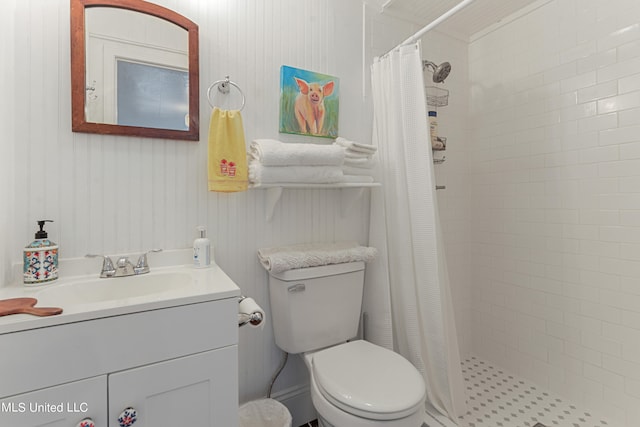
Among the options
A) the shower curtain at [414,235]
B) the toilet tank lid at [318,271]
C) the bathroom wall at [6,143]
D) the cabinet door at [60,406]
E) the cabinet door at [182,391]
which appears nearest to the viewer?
the cabinet door at [60,406]

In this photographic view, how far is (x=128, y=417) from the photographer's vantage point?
2.50 feet

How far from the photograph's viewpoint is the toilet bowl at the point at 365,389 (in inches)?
36.9

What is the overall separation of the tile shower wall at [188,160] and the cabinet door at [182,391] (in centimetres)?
49

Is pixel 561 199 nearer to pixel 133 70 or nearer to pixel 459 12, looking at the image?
pixel 459 12

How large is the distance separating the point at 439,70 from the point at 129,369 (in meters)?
1.98

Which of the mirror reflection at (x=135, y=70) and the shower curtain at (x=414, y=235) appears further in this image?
the shower curtain at (x=414, y=235)

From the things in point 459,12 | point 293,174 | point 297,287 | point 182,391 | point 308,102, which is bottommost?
point 182,391

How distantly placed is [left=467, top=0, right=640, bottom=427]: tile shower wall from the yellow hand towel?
5.37ft

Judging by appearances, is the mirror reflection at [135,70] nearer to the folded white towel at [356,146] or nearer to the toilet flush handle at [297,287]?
the folded white towel at [356,146]

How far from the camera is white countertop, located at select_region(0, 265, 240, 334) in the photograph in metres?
0.68

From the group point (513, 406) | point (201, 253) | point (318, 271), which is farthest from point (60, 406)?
point (513, 406)

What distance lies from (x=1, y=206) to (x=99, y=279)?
338mm

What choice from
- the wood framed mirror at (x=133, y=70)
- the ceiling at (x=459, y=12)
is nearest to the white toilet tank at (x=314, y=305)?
the wood framed mirror at (x=133, y=70)

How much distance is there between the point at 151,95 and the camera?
3.83 ft
